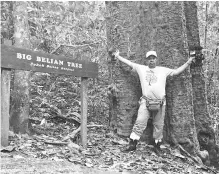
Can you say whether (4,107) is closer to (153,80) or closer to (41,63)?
(41,63)

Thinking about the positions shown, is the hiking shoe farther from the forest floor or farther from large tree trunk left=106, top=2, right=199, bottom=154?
large tree trunk left=106, top=2, right=199, bottom=154

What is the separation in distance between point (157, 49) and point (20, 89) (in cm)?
309

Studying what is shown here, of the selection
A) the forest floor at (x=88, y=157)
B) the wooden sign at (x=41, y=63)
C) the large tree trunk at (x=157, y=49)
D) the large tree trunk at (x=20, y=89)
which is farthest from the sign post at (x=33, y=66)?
the large tree trunk at (x=20, y=89)

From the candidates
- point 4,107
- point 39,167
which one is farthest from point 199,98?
point 4,107

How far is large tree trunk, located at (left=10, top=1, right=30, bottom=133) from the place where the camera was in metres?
5.68

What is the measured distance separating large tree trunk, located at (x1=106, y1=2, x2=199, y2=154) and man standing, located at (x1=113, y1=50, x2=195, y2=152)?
389mm

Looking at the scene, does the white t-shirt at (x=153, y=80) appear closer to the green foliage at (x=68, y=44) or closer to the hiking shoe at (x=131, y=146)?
the hiking shoe at (x=131, y=146)

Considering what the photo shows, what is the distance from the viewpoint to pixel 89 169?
3.94 meters

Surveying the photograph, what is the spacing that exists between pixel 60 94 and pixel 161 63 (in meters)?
4.06

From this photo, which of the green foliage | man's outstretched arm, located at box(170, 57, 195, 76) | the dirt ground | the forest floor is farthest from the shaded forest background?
the dirt ground

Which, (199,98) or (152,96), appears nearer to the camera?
(152,96)

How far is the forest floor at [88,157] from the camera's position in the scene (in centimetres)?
378

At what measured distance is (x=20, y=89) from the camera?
568cm

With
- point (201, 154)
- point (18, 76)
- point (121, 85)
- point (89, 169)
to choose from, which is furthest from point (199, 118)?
point (18, 76)
